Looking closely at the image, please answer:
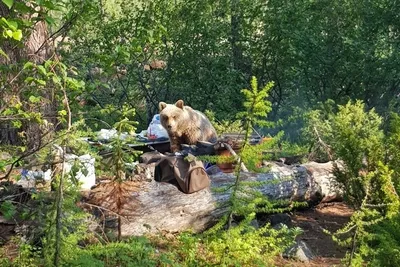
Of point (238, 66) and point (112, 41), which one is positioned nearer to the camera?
point (112, 41)

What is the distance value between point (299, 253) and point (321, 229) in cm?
100

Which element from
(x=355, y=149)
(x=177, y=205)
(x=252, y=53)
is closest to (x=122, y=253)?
(x=177, y=205)

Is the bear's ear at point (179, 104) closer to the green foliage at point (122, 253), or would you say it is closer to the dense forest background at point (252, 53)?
the green foliage at point (122, 253)

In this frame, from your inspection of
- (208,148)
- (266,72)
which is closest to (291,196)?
(208,148)

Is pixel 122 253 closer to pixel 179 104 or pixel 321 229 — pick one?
pixel 321 229

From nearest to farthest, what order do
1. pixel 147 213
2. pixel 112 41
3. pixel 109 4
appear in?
pixel 147 213 → pixel 112 41 → pixel 109 4

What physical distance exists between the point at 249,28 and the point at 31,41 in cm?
619

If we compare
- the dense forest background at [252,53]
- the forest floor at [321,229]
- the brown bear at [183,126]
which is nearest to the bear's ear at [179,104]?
the brown bear at [183,126]

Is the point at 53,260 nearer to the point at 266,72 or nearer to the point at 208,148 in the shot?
the point at 208,148

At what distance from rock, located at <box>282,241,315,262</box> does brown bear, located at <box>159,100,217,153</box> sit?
220 cm

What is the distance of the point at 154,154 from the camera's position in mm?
6949

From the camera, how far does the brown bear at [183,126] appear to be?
729cm

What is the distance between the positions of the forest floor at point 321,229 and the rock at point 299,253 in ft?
0.17

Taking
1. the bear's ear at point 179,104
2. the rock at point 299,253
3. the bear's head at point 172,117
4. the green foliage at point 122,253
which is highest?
the bear's ear at point 179,104
